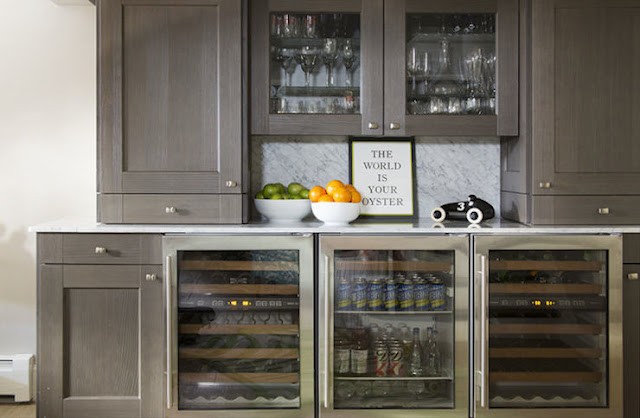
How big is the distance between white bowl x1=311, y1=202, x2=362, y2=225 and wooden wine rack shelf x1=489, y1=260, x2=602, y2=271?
26.4 inches

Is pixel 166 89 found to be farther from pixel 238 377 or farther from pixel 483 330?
pixel 483 330

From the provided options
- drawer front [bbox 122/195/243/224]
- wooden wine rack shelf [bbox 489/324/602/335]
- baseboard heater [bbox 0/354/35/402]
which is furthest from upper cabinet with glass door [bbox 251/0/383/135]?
baseboard heater [bbox 0/354/35/402]

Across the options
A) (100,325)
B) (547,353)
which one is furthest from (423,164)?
(100,325)

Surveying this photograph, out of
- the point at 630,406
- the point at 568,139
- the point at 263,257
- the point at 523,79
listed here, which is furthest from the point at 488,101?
the point at 630,406

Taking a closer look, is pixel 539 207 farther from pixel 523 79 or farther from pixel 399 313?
pixel 399 313

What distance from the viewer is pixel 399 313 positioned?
2951 mm

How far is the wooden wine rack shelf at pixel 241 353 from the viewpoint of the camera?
2.91 metres

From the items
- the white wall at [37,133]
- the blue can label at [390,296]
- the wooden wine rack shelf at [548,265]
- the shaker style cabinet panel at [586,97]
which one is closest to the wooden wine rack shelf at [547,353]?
the wooden wine rack shelf at [548,265]

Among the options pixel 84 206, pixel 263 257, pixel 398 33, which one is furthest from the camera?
pixel 84 206

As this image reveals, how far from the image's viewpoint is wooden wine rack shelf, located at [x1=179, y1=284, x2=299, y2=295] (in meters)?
2.89

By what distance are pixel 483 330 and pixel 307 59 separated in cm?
146

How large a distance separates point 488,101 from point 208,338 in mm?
1688

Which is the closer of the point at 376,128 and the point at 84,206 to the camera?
the point at 376,128

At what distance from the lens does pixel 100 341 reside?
289 centimetres
